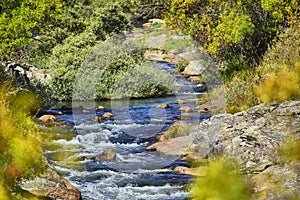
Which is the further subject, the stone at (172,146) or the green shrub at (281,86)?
the stone at (172,146)

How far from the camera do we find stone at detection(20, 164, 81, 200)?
29.3 ft

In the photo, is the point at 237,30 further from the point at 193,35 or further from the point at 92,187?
the point at 92,187

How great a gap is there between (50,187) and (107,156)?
444 cm

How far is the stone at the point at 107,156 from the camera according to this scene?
13.8m

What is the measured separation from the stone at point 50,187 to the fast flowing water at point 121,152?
0.77 m

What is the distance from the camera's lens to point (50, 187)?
374 inches

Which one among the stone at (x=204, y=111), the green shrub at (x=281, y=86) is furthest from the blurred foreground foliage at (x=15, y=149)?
the stone at (x=204, y=111)

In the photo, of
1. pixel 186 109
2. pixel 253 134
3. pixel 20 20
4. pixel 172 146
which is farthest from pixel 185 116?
pixel 253 134

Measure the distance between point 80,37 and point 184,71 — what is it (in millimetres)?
7326

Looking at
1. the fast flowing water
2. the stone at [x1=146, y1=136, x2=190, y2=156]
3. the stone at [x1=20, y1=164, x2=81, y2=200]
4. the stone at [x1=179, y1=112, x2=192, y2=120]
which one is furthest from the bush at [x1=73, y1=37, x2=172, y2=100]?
the stone at [x1=20, y1=164, x2=81, y2=200]

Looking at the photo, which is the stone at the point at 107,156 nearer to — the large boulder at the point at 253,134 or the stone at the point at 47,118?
the large boulder at the point at 253,134

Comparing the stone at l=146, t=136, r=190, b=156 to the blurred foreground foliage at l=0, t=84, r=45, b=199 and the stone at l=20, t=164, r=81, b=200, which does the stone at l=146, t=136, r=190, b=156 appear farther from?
the blurred foreground foliage at l=0, t=84, r=45, b=199

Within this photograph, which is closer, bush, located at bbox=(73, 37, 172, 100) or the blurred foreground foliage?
the blurred foreground foliage

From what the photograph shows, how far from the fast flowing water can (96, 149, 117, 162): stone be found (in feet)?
0.33
